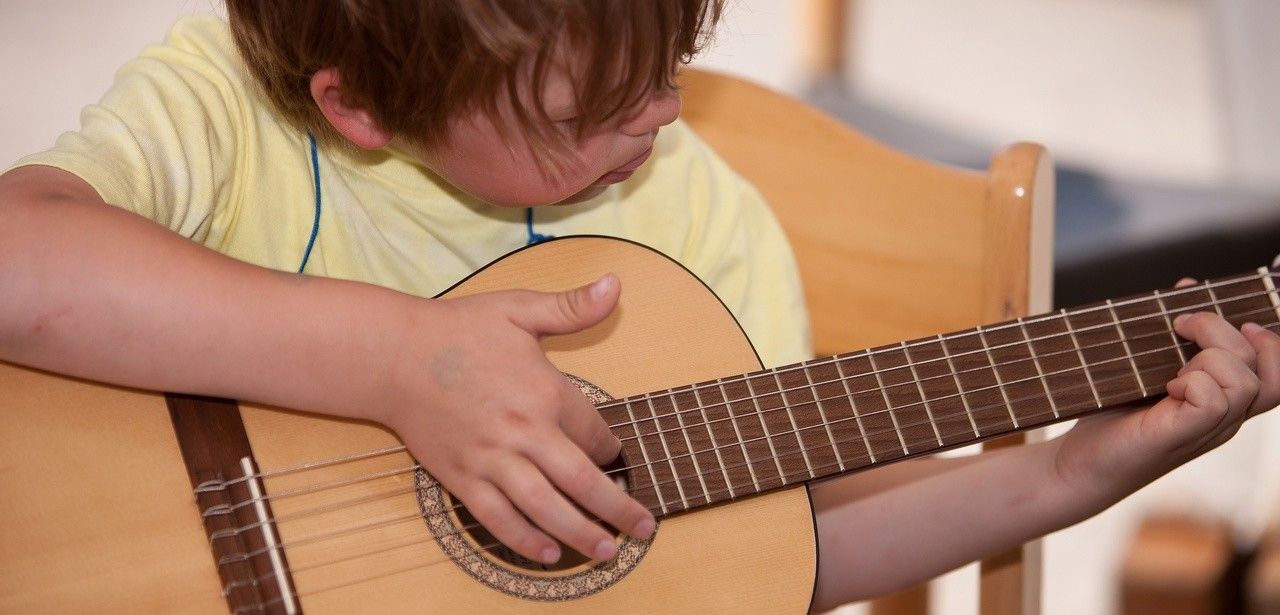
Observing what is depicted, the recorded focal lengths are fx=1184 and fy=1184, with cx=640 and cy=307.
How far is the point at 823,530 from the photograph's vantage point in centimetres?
98

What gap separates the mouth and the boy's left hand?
412mm

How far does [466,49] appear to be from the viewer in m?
0.75

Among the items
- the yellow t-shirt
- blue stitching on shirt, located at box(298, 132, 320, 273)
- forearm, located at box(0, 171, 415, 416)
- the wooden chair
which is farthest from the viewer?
the wooden chair

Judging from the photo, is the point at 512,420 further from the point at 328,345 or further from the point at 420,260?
the point at 420,260

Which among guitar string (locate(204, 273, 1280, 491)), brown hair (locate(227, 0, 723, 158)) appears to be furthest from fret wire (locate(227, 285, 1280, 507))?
brown hair (locate(227, 0, 723, 158))

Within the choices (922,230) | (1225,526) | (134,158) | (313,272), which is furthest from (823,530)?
(1225,526)

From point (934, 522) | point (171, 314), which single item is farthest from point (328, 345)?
point (934, 522)

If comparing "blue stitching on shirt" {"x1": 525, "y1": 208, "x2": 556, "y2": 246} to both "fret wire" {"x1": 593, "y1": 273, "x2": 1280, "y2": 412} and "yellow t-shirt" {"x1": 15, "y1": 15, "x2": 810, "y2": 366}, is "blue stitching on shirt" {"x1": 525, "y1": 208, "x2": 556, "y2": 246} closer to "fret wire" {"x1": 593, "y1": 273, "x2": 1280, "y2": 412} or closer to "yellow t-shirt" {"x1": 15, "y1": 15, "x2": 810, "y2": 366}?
"yellow t-shirt" {"x1": 15, "y1": 15, "x2": 810, "y2": 366}

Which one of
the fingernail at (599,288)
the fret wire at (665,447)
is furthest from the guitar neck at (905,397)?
the fingernail at (599,288)

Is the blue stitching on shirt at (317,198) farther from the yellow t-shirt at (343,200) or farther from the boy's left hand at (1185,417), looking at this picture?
the boy's left hand at (1185,417)

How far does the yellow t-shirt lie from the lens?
0.81 m

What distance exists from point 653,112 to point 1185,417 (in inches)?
17.8

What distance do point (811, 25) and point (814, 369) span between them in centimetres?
191

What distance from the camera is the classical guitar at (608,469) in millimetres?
762
